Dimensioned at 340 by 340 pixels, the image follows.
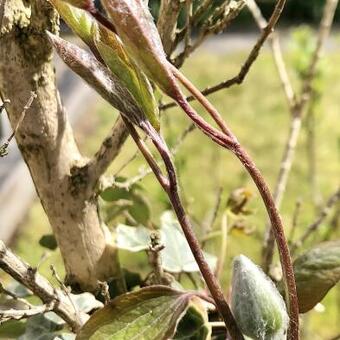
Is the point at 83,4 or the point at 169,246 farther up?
the point at 83,4

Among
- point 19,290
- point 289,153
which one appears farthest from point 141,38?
point 289,153

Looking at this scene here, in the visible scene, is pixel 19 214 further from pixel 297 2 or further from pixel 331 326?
pixel 297 2

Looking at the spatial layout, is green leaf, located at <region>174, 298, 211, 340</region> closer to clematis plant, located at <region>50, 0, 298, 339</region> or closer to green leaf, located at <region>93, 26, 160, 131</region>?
clematis plant, located at <region>50, 0, 298, 339</region>

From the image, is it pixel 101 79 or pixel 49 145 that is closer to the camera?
pixel 101 79

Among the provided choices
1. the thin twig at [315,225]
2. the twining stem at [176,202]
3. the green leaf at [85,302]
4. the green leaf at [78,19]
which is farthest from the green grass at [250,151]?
the green leaf at [78,19]

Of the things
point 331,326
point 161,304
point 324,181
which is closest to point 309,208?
point 324,181

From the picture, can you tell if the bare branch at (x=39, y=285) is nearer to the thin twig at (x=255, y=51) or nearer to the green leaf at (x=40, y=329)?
the green leaf at (x=40, y=329)

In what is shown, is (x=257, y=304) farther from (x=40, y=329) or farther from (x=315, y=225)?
(x=315, y=225)

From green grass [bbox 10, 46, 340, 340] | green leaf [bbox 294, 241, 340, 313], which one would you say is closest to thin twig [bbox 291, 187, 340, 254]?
green leaf [bbox 294, 241, 340, 313]
